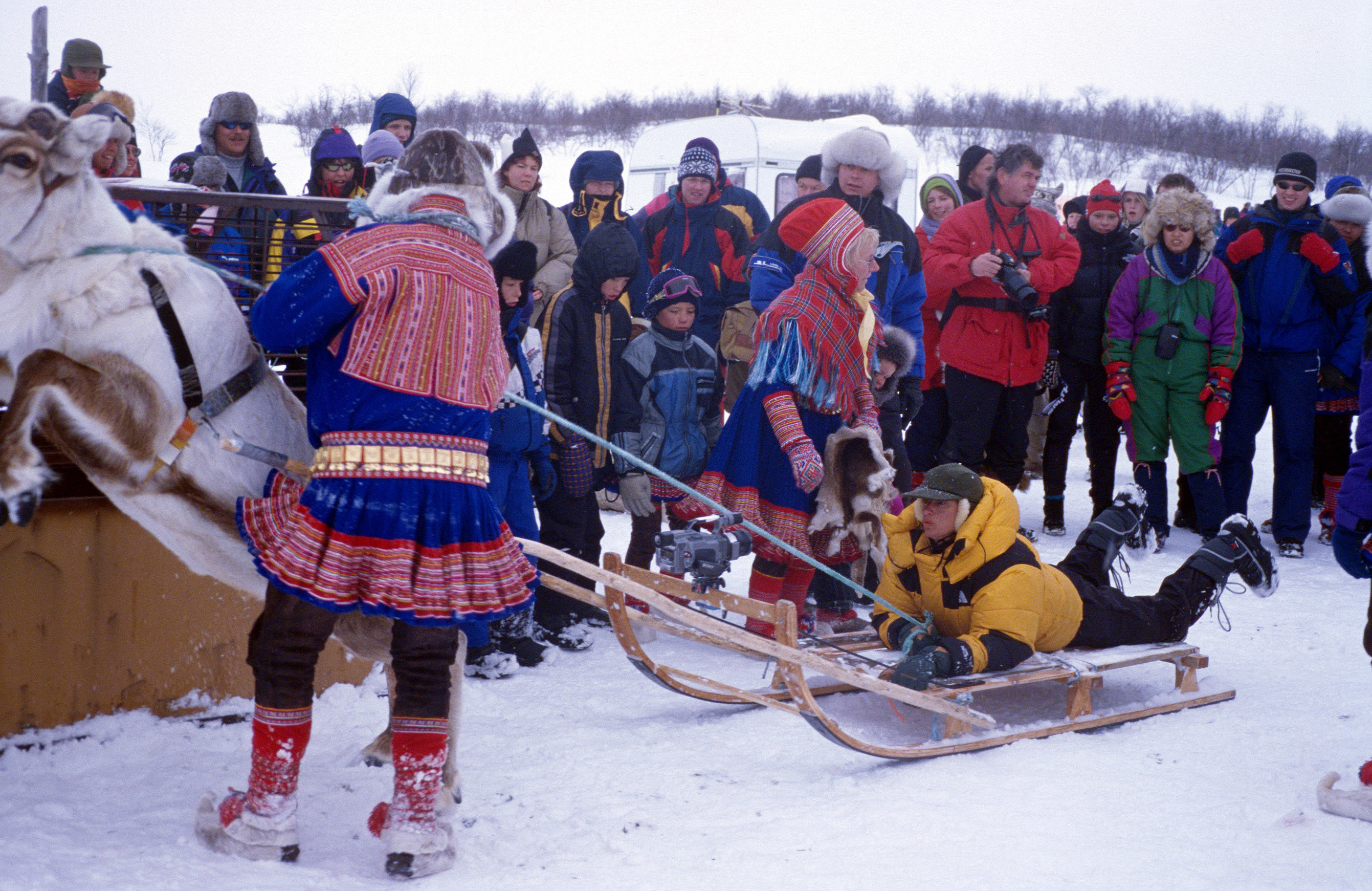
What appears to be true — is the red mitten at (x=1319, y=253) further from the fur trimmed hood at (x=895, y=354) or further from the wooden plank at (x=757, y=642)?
the wooden plank at (x=757, y=642)

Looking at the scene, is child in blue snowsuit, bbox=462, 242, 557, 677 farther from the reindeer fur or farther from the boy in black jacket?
the reindeer fur

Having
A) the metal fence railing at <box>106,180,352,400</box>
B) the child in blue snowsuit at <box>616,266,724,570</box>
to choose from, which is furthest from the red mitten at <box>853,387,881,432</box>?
the metal fence railing at <box>106,180,352,400</box>

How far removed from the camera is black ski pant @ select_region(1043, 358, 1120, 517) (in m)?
6.45

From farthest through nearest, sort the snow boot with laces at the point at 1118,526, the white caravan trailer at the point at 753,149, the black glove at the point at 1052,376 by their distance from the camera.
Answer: the white caravan trailer at the point at 753,149
the black glove at the point at 1052,376
the snow boot with laces at the point at 1118,526

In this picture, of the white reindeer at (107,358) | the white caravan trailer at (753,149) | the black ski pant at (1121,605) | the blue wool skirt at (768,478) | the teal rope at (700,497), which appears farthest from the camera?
the white caravan trailer at (753,149)

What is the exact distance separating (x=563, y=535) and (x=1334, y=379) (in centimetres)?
466

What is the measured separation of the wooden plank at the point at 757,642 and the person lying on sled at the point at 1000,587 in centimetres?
13

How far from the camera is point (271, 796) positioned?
8.31 feet

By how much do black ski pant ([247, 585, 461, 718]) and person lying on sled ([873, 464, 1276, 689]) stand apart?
5.16 ft

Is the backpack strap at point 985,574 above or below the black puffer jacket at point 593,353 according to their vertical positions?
below

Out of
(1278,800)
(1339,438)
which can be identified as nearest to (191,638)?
(1278,800)

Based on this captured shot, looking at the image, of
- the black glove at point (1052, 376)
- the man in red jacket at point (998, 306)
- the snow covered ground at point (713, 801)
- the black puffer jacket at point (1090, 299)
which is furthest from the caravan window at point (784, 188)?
the snow covered ground at point (713, 801)

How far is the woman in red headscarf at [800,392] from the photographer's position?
4.21m

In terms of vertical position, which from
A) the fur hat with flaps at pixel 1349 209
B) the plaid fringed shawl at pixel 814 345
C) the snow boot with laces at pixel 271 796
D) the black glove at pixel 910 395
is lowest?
the snow boot with laces at pixel 271 796
